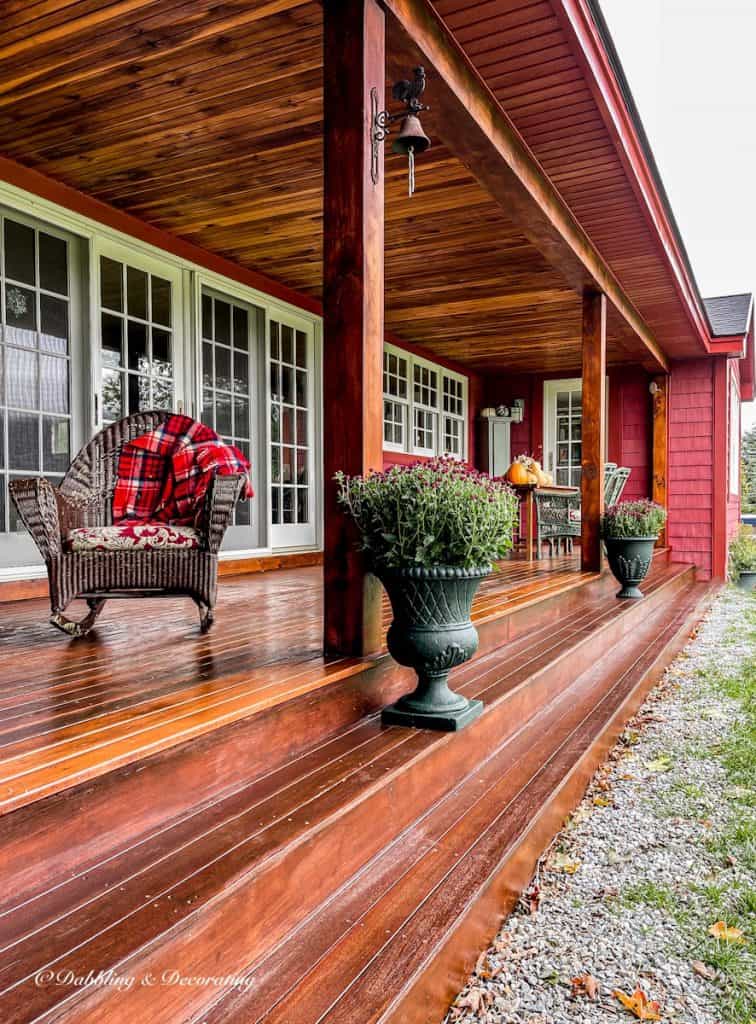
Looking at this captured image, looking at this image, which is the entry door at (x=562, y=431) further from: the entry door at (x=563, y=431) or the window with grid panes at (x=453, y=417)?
the window with grid panes at (x=453, y=417)

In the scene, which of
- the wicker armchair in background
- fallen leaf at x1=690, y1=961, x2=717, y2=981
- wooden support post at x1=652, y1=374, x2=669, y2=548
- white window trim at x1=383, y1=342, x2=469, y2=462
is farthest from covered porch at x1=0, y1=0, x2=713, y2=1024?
wooden support post at x1=652, y1=374, x2=669, y2=548

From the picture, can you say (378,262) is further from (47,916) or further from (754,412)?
(754,412)

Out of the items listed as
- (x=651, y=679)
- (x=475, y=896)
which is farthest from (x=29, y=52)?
(x=651, y=679)

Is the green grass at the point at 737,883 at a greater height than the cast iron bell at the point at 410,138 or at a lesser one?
lesser

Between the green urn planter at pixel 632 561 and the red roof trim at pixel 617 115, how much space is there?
2.03 meters

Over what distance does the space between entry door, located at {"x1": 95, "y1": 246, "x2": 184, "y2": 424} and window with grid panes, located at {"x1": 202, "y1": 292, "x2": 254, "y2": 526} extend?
318mm

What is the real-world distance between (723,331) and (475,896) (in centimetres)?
798

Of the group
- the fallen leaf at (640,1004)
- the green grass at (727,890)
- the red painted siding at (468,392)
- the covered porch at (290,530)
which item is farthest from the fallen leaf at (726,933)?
the red painted siding at (468,392)

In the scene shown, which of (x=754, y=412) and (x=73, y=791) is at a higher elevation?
(x=754, y=412)

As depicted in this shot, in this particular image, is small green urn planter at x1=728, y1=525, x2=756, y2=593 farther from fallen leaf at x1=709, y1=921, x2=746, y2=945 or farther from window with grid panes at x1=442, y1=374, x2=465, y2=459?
fallen leaf at x1=709, y1=921, x2=746, y2=945

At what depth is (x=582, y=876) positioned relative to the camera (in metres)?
1.92

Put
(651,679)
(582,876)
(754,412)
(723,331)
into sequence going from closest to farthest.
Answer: (582,876) → (651,679) → (723,331) → (754,412)

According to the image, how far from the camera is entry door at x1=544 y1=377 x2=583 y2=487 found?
10016mm

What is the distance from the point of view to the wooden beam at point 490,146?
2.72m
